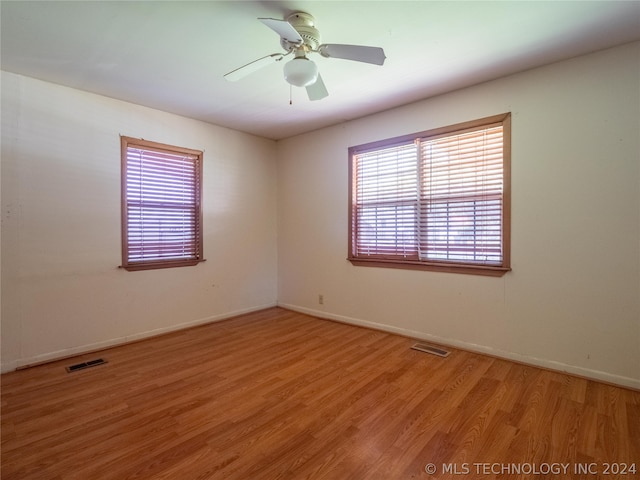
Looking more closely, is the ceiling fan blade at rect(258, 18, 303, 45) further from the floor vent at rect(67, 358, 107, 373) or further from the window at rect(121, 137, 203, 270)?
the floor vent at rect(67, 358, 107, 373)

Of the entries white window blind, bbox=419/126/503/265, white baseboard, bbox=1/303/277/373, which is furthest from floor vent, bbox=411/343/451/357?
white baseboard, bbox=1/303/277/373

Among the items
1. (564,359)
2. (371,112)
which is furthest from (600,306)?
(371,112)

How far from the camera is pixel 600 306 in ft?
8.20

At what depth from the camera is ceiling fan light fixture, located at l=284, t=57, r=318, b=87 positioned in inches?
78.4

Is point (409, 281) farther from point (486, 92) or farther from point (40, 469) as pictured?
point (40, 469)

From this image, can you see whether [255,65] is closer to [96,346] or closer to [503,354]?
[96,346]

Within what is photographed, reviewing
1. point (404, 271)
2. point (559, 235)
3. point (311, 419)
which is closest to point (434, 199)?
point (404, 271)

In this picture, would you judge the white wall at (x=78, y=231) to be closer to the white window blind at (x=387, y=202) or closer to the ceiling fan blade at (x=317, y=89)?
the white window blind at (x=387, y=202)

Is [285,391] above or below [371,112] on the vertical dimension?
below

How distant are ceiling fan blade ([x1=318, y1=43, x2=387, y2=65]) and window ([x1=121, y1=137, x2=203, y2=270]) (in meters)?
2.56

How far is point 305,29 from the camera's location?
82.4 inches

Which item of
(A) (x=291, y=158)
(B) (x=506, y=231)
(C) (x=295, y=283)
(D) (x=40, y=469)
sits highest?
(A) (x=291, y=158)

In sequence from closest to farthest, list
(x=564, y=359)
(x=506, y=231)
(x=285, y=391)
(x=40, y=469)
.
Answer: (x=40, y=469), (x=285, y=391), (x=564, y=359), (x=506, y=231)

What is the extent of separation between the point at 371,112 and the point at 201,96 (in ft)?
6.46
